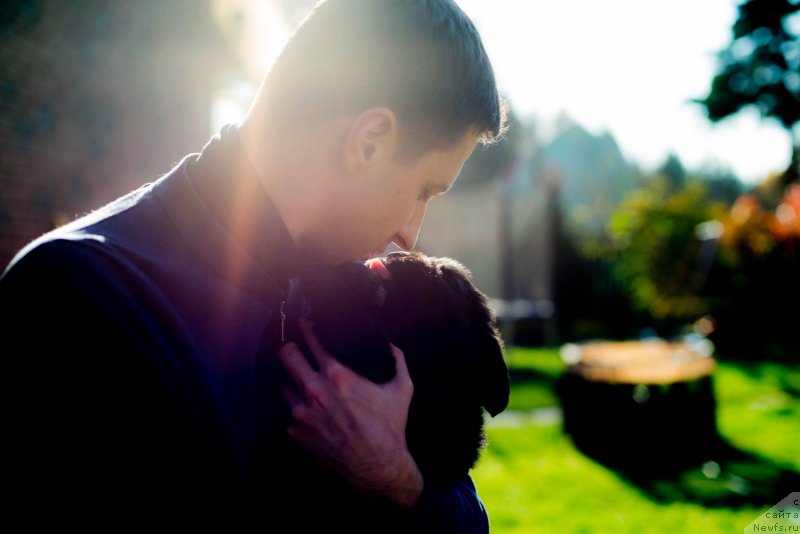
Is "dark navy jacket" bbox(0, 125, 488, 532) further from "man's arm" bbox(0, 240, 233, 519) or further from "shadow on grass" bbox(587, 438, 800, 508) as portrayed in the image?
"shadow on grass" bbox(587, 438, 800, 508)

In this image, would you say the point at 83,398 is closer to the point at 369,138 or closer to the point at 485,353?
the point at 369,138

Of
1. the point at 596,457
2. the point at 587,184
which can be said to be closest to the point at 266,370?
the point at 596,457

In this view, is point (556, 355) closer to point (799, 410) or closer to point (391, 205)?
point (799, 410)

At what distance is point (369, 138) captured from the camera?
4.38 ft

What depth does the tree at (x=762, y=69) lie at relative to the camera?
761 inches

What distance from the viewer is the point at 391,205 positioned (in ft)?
4.79

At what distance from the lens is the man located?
2.81 ft

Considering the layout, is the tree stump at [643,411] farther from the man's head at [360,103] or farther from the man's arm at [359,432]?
the man's head at [360,103]

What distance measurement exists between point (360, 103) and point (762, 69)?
78.0ft

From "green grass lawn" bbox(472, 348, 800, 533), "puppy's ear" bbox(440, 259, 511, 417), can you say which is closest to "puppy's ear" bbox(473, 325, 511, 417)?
"puppy's ear" bbox(440, 259, 511, 417)

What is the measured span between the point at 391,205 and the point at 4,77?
21.0ft

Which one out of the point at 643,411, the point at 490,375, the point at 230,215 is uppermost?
the point at 230,215

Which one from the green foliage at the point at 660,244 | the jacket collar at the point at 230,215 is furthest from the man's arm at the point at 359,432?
the green foliage at the point at 660,244

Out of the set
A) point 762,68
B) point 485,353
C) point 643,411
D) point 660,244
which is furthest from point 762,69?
point 485,353
